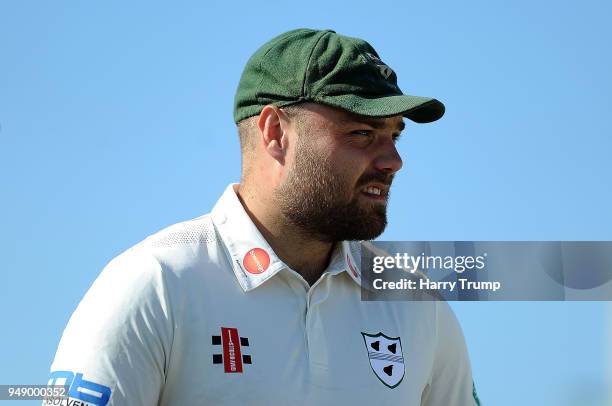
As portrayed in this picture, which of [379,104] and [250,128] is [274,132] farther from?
[379,104]

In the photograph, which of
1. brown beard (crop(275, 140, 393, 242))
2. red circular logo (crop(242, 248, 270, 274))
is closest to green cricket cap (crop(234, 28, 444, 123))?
brown beard (crop(275, 140, 393, 242))

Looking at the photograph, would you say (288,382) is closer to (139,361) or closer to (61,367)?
(139,361)

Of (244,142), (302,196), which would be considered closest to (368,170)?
(302,196)

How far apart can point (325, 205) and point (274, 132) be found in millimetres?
423

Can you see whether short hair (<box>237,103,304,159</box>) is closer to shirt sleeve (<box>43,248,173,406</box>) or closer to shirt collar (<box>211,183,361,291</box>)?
shirt collar (<box>211,183,361,291</box>)

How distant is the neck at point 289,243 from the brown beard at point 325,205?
0.10 feet

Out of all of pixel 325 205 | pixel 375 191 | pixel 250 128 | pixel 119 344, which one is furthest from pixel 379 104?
pixel 119 344

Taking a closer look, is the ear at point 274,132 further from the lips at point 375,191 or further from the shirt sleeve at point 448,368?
the shirt sleeve at point 448,368

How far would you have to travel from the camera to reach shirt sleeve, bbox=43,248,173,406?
12.8 ft

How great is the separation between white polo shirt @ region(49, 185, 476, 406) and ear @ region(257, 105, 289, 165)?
11.0 inches

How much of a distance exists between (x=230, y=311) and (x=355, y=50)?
50.0 inches

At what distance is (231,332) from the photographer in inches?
162

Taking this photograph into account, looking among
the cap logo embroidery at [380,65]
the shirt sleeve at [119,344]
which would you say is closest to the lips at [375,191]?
the cap logo embroidery at [380,65]

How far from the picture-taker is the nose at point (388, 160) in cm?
452
